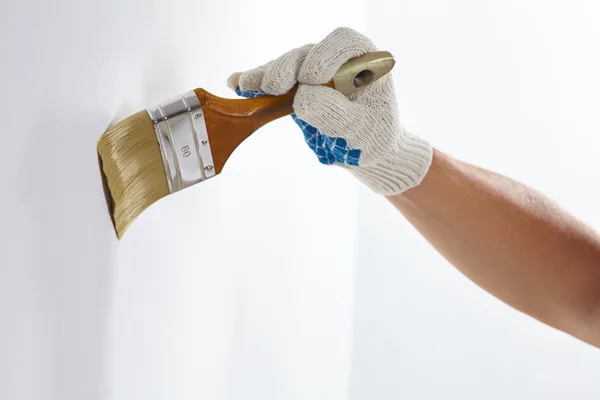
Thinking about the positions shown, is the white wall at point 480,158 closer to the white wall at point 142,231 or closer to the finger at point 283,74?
the white wall at point 142,231

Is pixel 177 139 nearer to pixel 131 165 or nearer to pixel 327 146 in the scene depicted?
pixel 131 165

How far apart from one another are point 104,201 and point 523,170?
53.8 inches

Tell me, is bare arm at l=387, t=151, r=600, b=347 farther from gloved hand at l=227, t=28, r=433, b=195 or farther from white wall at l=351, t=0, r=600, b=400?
white wall at l=351, t=0, r=600, b=400

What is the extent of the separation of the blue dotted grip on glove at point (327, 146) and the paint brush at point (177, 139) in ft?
0.17

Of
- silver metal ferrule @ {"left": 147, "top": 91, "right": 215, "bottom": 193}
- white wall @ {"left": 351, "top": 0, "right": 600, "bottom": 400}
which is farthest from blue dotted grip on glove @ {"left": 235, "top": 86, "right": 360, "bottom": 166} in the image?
white wall @ {"left": 351, "top": 0, "right": 600, "bottom": 400}

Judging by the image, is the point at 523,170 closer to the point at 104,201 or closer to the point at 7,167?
the point at 104,201

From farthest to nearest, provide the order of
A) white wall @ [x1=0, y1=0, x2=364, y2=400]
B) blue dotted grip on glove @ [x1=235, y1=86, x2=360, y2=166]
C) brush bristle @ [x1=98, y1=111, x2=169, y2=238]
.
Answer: blue dotted grip on glove @ [x1=235, y1=86, x2=360, y2=166] → brush bristle @ [x1=98, y1=111, x2=169, y2=238] → white wall @ [x1=0, y1=0, x2=364, y2=400]

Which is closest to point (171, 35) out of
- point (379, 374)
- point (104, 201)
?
point (104, 201)

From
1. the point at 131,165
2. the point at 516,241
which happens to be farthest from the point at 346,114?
the point at 516,241

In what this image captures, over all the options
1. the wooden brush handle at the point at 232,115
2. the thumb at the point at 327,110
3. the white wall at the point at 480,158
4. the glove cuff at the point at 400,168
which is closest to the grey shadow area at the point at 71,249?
the wooden brush handle at the point at 232,115

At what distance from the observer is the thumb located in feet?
2.46

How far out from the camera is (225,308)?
1.10m

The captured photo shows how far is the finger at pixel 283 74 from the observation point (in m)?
0.75

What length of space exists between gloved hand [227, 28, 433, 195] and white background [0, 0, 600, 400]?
174mm
